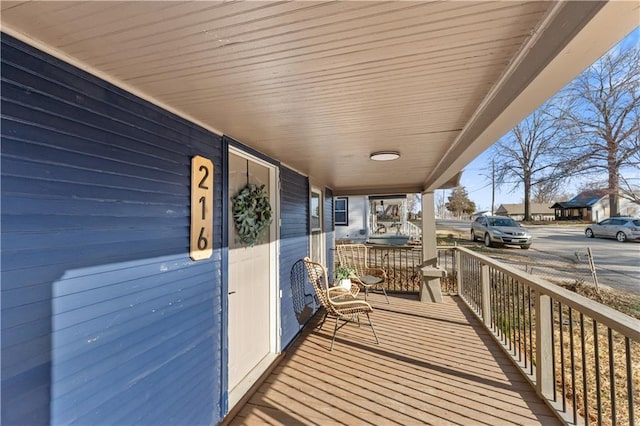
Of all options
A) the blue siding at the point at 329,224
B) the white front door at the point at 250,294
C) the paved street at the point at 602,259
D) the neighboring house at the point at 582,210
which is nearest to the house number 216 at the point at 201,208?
the white front door at the point at 250,294

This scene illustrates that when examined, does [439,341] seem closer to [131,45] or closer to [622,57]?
[131,45]

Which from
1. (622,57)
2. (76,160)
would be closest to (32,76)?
(76,160)

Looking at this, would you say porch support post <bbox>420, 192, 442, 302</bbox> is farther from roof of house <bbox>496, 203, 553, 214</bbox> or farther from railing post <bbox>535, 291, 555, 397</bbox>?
roof of house <bbox>496, 203, 553, 214</bbox>

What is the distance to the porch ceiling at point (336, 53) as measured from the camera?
2.90ft

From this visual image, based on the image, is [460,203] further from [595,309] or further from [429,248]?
[595,309]

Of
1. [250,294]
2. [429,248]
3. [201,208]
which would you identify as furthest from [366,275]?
[201,208]

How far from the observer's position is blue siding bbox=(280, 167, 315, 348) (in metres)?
3.38

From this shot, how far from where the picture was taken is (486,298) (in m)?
3.73

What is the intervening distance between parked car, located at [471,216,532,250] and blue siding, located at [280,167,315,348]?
36.1 feet

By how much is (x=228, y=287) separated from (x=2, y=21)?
1.89m

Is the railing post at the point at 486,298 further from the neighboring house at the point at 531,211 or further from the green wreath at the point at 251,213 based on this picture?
the neighboring house at the point at 531,211

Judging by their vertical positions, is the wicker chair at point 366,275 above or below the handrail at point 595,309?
below

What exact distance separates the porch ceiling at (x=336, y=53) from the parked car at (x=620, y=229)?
15.3 m

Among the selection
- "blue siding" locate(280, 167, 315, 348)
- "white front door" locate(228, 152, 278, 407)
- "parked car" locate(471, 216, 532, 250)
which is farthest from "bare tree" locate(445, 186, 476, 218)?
"white front door" locate(228, 152, 278, 407)
